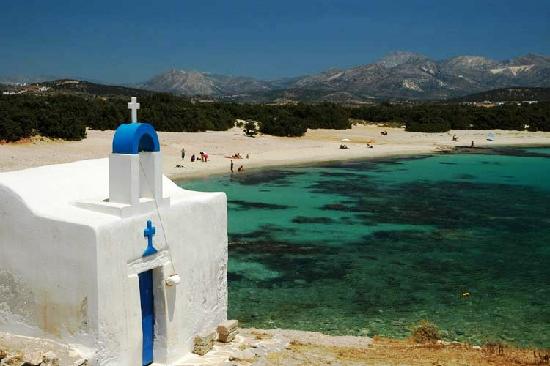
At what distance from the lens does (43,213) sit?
887 centimetres

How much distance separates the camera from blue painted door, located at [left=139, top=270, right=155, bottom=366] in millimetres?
9609

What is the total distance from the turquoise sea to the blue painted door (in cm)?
495

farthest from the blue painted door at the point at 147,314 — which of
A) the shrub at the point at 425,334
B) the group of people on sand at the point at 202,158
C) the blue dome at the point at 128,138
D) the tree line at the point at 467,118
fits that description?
the tree line at the point at 467,118

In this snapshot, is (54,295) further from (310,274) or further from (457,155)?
(457,155)

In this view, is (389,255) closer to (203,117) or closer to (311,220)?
(311,220)

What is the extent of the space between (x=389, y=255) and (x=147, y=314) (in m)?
13.1

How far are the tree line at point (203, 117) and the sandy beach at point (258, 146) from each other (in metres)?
1.20

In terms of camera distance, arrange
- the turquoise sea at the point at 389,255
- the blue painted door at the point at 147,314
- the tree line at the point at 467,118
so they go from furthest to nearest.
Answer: the tree line at the point at 467,118 → the turquoise sea at the point at 389,255 → the blue painted door at the point at 147,314

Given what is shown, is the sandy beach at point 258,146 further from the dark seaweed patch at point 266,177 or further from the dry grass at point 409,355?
the dry grass at point 409,355

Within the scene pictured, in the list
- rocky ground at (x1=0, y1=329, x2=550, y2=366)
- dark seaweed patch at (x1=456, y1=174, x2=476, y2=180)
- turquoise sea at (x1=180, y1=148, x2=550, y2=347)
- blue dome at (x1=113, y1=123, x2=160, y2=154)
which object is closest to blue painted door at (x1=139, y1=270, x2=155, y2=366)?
rocky ground at (x1=0, y1=329, x2=550, y2=366)

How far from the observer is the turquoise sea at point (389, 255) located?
606 inches

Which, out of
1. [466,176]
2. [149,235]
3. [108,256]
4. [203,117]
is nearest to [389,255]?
[149,235]

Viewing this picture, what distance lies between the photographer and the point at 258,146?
53969 mm

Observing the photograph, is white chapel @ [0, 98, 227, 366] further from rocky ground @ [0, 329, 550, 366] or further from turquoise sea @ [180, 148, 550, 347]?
turquoise sea @ [180, 148, 550, 347]
